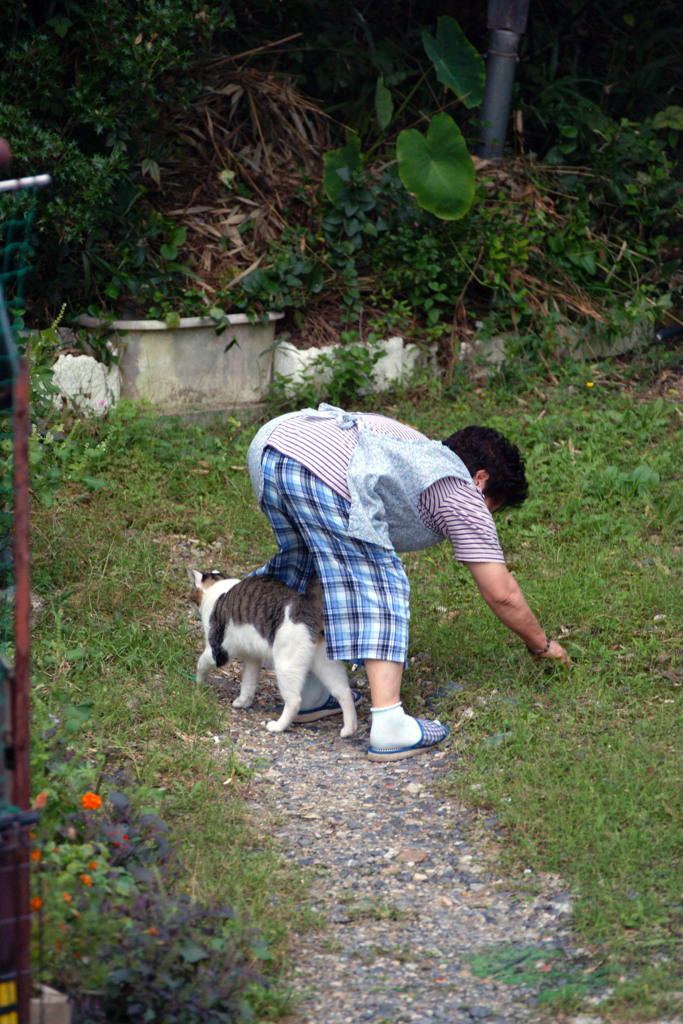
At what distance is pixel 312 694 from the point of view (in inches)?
159

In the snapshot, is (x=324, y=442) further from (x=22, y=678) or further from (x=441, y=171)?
(x=441, y=171)

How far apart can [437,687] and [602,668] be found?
26.2 inches

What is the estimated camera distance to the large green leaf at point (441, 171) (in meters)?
6.80

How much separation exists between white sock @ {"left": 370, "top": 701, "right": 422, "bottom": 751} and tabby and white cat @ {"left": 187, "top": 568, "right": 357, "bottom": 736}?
0.73 feet

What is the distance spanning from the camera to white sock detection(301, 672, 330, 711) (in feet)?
13.2

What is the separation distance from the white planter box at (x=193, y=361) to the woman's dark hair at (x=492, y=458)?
3.21m

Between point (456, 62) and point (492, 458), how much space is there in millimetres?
4675

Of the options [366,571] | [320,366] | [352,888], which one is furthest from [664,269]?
[352,888]

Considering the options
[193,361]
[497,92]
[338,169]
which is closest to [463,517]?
[193,361]

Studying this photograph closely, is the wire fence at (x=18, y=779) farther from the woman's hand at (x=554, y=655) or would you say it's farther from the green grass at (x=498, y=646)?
the woman's hand at (x=554, y=655)

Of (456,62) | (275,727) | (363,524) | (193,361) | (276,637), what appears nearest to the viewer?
(363,524)

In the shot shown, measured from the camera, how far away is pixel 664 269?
7676 millimetres

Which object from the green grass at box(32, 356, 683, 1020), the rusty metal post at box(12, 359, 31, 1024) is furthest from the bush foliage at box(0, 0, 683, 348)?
the rusty metal post at box(12, 359, 31, 1024)

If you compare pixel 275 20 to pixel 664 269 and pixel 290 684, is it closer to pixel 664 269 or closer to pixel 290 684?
pixel 664 269
